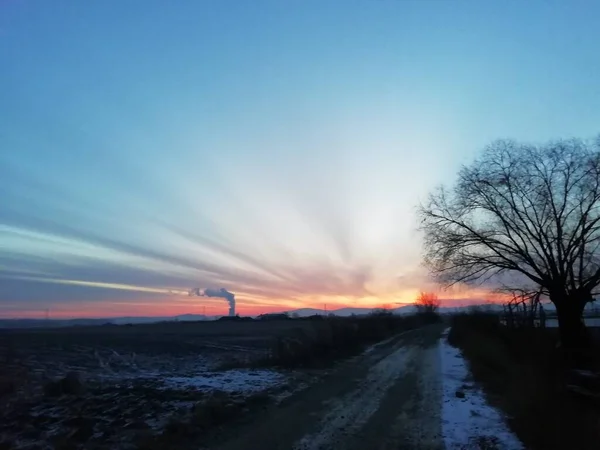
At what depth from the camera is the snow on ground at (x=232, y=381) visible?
16688 mm

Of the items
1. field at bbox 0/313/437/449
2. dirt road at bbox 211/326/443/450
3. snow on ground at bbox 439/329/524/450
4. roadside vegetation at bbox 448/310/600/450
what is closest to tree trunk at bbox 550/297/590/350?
roadside vegetation at bbox 448/310/600/450

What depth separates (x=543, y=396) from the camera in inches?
521

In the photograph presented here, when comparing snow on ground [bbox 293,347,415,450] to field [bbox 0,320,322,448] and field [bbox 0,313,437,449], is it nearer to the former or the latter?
field [bbox 0,313,437,449]

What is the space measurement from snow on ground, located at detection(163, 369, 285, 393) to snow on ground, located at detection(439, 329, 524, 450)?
225 inches

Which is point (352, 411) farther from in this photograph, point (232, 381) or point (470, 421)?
point (232, 381)

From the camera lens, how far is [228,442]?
33.4 feet

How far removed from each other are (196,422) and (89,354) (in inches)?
1046

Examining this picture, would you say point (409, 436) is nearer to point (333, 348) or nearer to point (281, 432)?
point (281, 432)

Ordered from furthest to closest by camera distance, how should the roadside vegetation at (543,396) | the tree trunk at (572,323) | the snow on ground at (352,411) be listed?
the tree trunk at (572,323) → the snow on ground at (352,411) → the roadside vegetation at (543,396)

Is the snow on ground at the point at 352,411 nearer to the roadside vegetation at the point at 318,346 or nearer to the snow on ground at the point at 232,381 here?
the snow on ground at the point at 232,381

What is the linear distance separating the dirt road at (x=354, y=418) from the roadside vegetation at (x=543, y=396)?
1.72 meters

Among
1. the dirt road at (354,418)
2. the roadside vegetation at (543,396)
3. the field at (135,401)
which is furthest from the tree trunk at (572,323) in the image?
the field at (135,401)

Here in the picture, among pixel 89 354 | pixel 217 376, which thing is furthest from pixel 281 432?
pixel 89 354

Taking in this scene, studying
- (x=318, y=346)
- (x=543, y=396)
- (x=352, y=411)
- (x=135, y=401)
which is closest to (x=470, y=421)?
(x=543, y=396)
